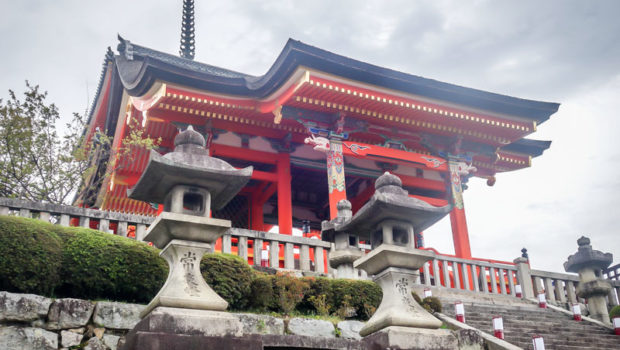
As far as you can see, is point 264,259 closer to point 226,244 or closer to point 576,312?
point 226,244

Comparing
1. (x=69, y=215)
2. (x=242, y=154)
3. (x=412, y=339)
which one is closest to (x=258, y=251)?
(x=69, y=215)

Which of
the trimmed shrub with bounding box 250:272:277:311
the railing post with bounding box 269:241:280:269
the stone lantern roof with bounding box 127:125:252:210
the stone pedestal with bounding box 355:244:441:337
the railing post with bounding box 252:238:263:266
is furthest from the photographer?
the railing post with bounding box 269:241:280:269

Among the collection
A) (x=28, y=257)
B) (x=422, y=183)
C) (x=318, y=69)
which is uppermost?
(x=318, y=69)

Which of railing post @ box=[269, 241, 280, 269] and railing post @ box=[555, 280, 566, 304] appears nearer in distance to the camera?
railing post @ box=[269, 241, 280, 269]

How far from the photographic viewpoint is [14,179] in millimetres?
11438

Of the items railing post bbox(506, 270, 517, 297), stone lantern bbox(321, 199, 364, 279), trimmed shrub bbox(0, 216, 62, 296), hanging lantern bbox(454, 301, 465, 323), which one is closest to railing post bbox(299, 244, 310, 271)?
stone lantern bbox(321, 199, 364, 279)

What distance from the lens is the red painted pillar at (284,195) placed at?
15500mm

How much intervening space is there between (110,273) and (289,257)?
11.9 feet

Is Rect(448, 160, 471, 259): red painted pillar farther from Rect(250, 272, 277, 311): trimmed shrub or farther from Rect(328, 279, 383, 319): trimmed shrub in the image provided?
Rect(250, 272, 277, 311): trimmed shrub

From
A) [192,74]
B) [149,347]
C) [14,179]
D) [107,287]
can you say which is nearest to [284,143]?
[192,74]

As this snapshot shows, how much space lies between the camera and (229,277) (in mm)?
7961

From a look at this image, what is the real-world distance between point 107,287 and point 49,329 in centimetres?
90

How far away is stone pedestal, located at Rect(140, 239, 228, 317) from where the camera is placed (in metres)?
5.86

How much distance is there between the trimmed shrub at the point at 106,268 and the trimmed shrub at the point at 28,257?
0.17 metres
